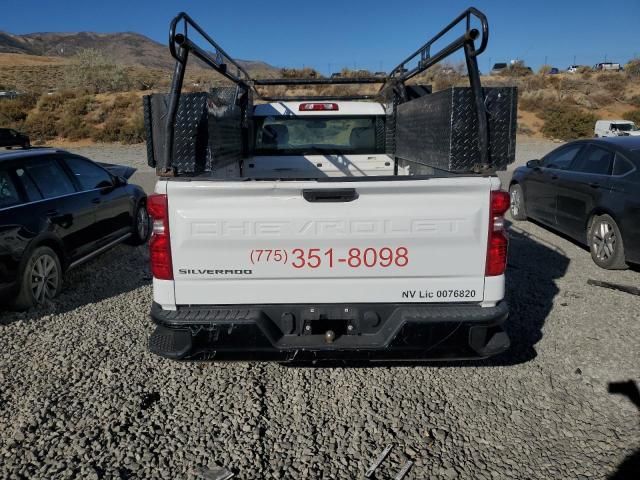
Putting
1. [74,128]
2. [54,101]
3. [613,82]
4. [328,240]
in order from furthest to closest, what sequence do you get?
1. [613,82]
2. [54,101]
3. [74,128]
4. [328,240]

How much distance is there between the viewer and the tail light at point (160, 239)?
2.95 m

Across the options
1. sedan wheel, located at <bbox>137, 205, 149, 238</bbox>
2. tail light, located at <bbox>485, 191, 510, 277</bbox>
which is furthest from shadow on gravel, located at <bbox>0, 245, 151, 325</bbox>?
tail light, located at <bbox>485, 191, 510, 277</bbox>

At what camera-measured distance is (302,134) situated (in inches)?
229

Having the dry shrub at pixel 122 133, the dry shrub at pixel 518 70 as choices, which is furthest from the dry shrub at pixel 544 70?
the dry shrub at pixel 122 133

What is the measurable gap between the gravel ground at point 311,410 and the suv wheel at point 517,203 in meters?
4.20

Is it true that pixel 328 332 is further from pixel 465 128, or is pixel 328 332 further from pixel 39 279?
pixel 39 279

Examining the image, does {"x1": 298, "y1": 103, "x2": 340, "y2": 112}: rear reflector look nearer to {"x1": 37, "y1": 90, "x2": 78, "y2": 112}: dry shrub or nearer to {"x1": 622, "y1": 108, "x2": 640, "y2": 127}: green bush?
{"x1": 622, "y1": 108, "x2": 640, "y2": 127}: green bush

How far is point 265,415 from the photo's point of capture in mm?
3264

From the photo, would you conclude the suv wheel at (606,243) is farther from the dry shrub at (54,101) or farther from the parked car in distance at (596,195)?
the dry shrub at (54,101)

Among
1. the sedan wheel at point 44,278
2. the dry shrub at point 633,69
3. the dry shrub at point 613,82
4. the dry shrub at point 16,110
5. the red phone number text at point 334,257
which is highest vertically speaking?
the dry shrub at point 633,69

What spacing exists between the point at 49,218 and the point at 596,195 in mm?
6487

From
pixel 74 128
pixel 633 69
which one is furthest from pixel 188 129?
pixel 633 69

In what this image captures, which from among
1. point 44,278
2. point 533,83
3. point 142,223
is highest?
point 533,83

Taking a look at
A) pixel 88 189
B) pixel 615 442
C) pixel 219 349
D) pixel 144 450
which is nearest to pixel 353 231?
pixel 219 349
